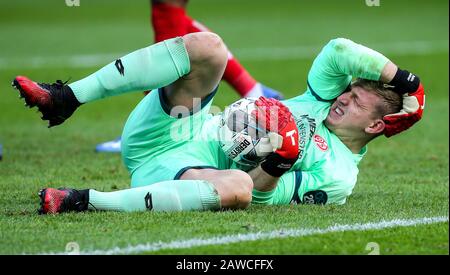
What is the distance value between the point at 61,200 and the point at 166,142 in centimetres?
78

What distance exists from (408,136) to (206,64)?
477cm

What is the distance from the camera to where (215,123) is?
19.1ft

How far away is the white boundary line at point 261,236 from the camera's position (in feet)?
14.8

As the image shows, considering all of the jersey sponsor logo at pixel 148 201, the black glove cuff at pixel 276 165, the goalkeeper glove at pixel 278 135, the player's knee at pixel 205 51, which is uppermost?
the player's knee at pixel 205 51

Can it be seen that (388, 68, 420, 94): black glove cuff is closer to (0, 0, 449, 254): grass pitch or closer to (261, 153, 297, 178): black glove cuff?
(0, 0, 449, 254): grass pitch

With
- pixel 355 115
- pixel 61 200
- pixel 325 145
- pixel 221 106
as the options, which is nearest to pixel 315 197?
pixel 325 145

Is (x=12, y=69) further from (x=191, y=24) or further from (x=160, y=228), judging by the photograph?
(x=160, y=228)

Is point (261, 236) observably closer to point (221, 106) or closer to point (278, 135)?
point (278, 135)

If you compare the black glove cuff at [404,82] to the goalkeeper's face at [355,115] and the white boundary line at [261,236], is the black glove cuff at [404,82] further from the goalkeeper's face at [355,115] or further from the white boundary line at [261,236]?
the white boundary line at [261,236]

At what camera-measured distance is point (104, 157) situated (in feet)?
27.7

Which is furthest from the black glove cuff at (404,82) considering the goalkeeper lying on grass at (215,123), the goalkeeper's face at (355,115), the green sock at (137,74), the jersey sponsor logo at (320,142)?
the green sock at (137,74)

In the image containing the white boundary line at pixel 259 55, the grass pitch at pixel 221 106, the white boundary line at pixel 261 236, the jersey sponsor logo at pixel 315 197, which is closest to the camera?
the white boundary line at pixel 261 236

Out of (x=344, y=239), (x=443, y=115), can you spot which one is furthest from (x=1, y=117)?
(x=344, y=239)

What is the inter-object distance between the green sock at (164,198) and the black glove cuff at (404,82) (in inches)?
50.9
